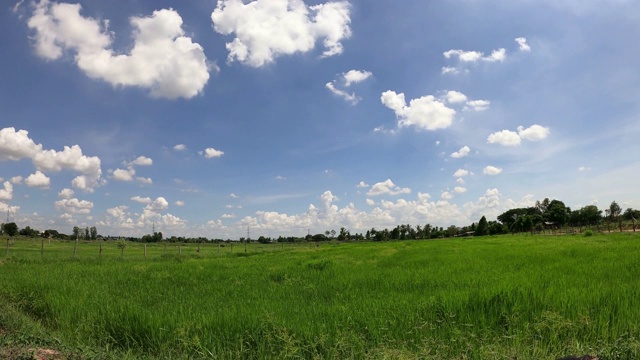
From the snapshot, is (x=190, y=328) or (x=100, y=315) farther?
(x=100, y=315)

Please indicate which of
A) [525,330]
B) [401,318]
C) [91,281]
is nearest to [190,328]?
[401,318]

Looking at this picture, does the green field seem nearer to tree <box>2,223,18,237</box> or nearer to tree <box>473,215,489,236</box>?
tree <box>473,215,489,236</box>

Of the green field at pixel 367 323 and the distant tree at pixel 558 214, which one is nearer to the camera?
the green field at pixel 367 323

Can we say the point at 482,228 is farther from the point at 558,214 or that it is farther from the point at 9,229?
the point at 9,229

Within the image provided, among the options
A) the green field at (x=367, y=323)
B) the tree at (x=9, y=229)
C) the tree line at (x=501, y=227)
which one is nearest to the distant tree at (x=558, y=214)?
the tree line at (x=501, y=227)

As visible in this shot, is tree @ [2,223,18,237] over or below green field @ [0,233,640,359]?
over

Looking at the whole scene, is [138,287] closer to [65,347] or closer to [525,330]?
[65,347]

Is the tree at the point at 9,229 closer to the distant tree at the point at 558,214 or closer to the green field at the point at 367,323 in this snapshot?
the green field at the point at 367,323

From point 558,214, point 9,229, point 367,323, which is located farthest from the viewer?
point 9,229

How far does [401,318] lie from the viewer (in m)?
5.39

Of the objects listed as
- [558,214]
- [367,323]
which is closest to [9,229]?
[367,323]

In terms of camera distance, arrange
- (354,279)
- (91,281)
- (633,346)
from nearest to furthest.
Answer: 1. (633,346)
2. (354,279)
3. (91,281)

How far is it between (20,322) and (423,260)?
12565 millimetres

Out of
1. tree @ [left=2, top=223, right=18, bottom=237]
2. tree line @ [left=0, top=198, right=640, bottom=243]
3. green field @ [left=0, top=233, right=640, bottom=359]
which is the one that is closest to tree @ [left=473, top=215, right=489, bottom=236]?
tree line @ [left=0, top=198, right=640, bottom=243]
